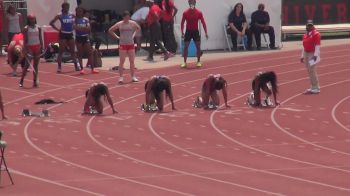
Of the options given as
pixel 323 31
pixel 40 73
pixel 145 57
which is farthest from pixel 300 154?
pixel 323 31

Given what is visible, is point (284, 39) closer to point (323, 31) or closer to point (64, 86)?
point (323, 31)

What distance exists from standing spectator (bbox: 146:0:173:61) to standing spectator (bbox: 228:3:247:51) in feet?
8.40

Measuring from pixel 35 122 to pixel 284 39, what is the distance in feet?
52.2

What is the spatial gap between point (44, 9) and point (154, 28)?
10.6 feet

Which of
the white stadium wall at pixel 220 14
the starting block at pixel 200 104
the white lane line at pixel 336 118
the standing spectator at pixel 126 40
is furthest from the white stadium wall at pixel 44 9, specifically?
the white lane line at pixel 336 118

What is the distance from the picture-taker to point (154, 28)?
1062 inches

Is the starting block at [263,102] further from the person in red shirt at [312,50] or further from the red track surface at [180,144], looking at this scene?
the person in red shirt at [312,50]

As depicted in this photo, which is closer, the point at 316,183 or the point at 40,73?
the point at 316,183

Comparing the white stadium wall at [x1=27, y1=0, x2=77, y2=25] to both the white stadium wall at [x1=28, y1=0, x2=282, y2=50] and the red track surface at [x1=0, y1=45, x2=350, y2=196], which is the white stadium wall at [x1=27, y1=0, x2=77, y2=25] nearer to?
the white stadium wall at [x1=28, y1=0, x2=282, y2=50]

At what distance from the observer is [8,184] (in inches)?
525

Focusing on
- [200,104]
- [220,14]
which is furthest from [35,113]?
[220,14]

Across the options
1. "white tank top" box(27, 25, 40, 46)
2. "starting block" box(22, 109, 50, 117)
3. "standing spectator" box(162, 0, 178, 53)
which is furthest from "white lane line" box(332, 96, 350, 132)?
"standing spectator" box(162, 0, 178, 53)

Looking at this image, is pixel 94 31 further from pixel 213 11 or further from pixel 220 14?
pixel 220 14

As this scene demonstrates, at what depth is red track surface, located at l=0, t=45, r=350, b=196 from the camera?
1335cm
